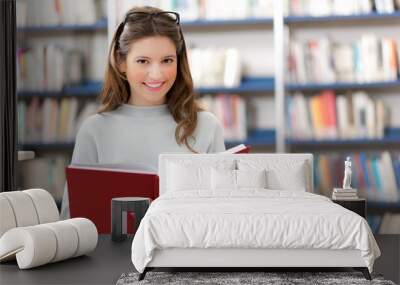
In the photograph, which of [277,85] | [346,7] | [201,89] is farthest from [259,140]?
[346,7]

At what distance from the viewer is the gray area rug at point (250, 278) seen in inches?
128

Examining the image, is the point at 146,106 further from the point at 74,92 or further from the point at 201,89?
the point at 74,92

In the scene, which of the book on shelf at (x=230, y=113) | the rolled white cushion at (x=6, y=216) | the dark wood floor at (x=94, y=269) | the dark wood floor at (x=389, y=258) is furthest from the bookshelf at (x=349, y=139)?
the rolled white cushion at (x=6, y=216)

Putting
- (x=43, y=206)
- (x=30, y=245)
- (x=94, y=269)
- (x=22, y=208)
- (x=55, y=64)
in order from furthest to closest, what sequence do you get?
(x=55, y=64) < (x=43, y=206) < (x=22, y=208) < (x=94, y=269) < (x=30, y=245)

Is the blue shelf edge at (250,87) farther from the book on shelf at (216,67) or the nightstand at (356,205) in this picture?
the nightstand at (356,205)

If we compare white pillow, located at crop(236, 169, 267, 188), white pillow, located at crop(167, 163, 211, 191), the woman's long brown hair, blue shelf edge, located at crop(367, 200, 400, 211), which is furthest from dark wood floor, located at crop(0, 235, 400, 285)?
blue shelf edge, located at crop(367, 200, 400, 211)

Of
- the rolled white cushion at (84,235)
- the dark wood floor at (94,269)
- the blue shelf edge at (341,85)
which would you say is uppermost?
the blue shelf edge at (341,85)

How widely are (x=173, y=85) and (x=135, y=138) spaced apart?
14.9 inches

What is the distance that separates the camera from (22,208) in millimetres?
3742

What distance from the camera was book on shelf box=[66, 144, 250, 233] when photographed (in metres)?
4.25

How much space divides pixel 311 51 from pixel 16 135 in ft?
6.99

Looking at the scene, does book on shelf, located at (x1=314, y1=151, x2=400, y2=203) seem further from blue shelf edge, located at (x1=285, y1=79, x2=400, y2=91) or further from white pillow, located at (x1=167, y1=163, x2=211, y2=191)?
white pillow, located at (x1=167, y1=163, x2=211, y2=191)

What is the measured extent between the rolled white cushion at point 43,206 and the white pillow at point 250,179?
944 mm

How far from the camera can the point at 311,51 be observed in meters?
5.68
